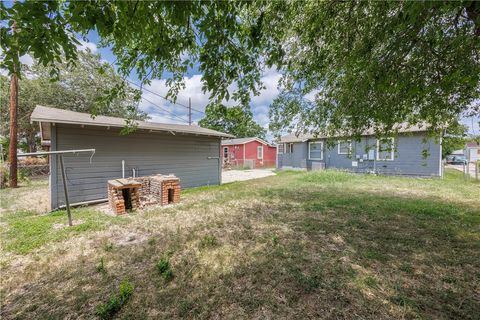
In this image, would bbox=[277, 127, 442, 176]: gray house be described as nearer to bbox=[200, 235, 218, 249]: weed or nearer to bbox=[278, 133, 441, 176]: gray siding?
bbox=[278, 133, 441, 176]: gray siding

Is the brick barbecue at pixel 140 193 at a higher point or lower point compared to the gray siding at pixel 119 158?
lower

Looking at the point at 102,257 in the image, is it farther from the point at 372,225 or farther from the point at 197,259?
the point at 372,225

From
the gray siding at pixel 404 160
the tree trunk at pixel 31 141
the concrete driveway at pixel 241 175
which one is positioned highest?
the tree trunk at pixel 31 141

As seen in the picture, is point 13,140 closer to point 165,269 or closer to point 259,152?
point 165,269

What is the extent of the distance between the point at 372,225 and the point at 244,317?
11.3 ft

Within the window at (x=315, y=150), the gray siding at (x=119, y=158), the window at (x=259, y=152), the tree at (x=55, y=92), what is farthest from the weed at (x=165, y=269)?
the window at (x=259, y=152)

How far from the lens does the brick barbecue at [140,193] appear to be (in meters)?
5.21

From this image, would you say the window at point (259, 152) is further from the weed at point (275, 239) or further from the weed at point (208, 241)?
the weed at point (208, 241)

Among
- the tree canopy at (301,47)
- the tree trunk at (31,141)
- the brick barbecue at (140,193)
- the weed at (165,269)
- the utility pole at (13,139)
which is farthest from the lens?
the tree trunk at (31,141)

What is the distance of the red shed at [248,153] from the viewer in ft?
71.1

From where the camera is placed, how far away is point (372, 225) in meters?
4.25

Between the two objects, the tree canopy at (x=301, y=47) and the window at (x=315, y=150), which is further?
the window at (x=315, y=150)

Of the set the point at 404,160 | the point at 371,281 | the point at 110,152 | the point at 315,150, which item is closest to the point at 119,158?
the point at 110,152

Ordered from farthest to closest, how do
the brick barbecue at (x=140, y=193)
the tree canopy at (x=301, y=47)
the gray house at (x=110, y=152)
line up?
the gray house at (x=110, y=152)
the brick barbecue at (x=140, y=193)
the tree canopy at (x=301, y=47)
